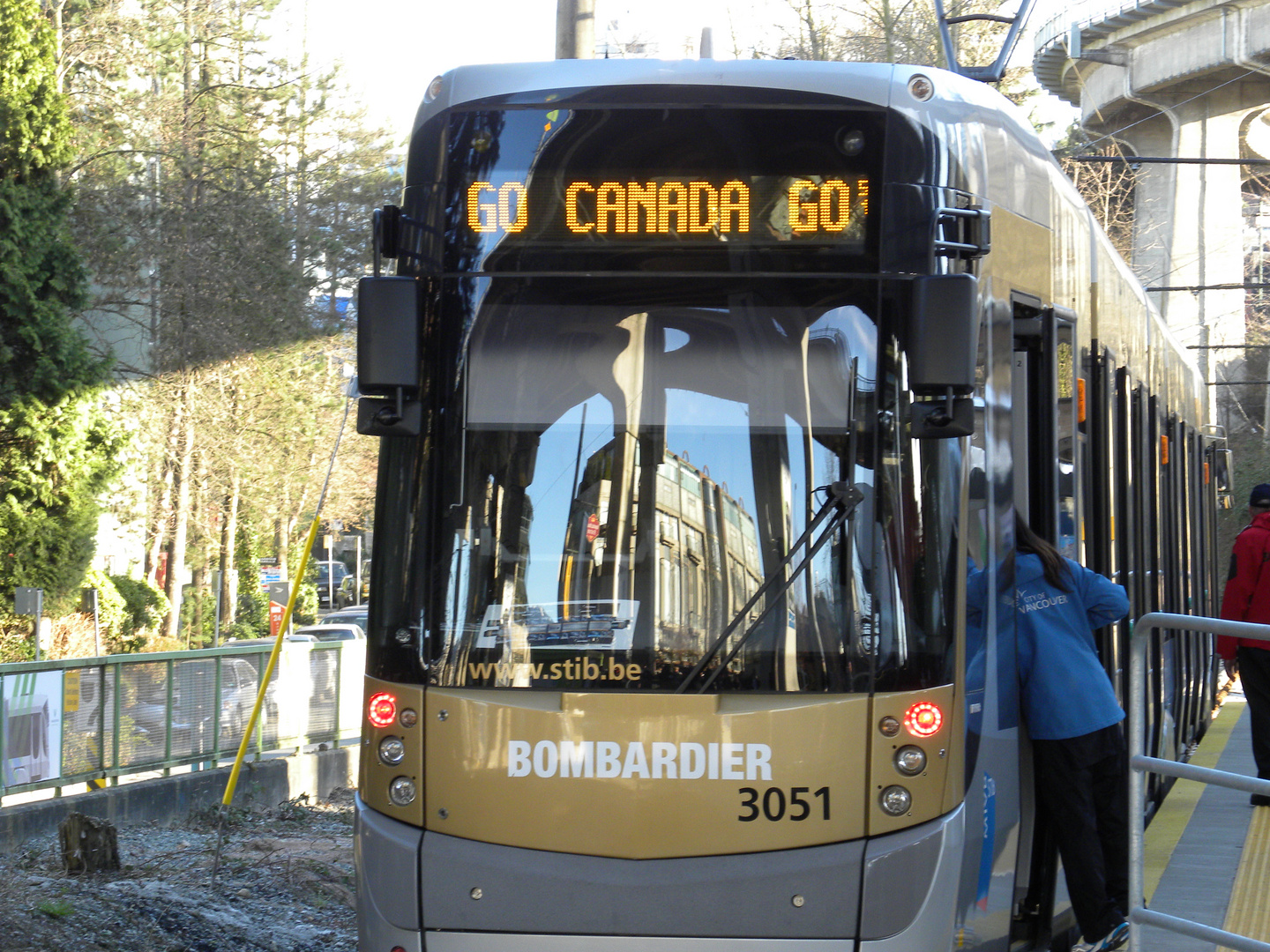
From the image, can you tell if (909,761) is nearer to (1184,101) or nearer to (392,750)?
(392,750)

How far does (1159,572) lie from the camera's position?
9805 mm

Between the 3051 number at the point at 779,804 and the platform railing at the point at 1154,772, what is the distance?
1.19 m

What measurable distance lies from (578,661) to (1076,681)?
216cm

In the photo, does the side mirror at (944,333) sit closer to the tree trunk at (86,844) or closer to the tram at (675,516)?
the tram at (675,516)

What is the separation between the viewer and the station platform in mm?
5668

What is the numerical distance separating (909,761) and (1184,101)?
38.3 m

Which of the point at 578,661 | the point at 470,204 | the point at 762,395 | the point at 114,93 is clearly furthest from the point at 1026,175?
the point at 114,93

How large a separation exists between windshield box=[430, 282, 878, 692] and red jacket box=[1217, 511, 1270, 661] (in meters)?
5.32

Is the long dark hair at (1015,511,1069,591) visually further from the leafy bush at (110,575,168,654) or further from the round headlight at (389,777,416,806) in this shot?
the leafy bush at (110,575,168,654)

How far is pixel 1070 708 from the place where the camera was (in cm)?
603

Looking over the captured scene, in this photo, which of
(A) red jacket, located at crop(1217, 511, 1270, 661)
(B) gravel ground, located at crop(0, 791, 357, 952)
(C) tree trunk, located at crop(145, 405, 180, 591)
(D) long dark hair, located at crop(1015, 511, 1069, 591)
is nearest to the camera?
(D) long dark hair, located at crop(1015, 511, 1069, 591)

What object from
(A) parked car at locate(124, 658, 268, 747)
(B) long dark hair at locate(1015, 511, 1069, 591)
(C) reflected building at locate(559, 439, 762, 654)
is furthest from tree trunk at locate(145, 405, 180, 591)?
(C) reflected building at locate(559, 439, 762, 654)

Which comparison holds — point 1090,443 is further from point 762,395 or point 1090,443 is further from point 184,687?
point 184,687

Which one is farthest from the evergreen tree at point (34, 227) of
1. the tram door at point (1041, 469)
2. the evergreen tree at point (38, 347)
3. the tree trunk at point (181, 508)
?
the tram door at point (1041, 469)
